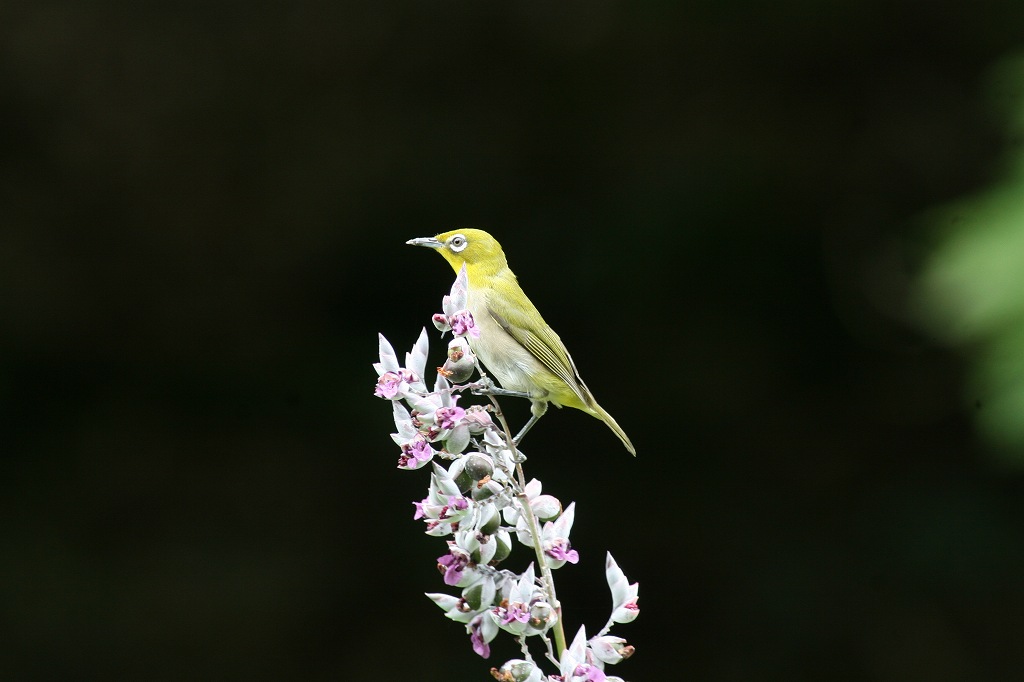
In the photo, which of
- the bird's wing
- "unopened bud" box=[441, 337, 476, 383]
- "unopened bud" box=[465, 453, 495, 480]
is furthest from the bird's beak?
"unopened bud" box=[465, 453, 495, 480]

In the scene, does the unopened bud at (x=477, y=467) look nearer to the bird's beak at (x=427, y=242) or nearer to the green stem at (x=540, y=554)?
the green stem at (x=540, y=554)

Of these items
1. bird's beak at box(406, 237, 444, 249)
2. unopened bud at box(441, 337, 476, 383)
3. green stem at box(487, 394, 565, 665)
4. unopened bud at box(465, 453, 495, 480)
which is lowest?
green stem at box(487, 394, 565, 665)

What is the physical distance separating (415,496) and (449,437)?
351cm

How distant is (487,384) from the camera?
1.47 m

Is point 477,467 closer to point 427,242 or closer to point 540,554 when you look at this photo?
point 540,554

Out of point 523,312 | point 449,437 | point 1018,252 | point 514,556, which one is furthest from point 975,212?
point 449,437

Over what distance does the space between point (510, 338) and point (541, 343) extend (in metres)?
0.06

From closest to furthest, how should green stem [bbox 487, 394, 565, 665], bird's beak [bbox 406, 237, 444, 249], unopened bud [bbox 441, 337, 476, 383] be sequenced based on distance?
green stem [bbox 487, 394, 565, 665]
unopened bud [bbox 441, 337, 476, 383]
bird's beak [bbox 406, 237, 444, 249]

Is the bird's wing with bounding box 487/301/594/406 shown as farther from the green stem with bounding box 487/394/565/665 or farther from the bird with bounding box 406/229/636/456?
the green stem with bounding box 487/394/565/665

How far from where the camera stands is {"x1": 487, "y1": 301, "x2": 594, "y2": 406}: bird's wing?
1.99m

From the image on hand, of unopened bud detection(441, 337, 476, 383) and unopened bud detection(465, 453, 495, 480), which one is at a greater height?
unopened bud detection(441, 337, 476, 383)

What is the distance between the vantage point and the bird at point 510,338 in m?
1.98

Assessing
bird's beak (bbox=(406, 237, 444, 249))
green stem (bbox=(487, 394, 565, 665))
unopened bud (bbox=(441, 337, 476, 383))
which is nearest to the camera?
green stem (bbox=(487, 394, 565, 665))

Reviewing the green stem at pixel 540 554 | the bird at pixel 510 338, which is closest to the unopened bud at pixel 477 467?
the green stem at pixel 540 554
